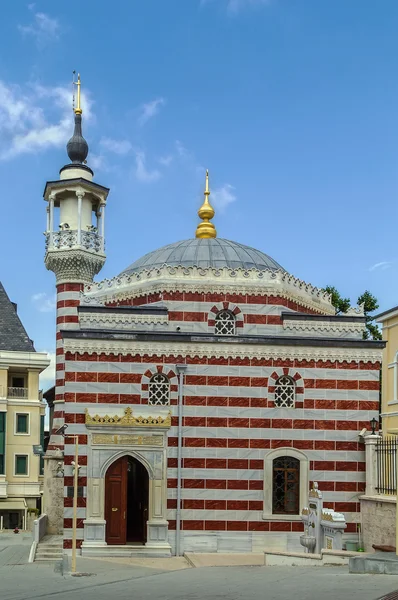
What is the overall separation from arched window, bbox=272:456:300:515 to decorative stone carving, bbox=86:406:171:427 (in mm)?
3470

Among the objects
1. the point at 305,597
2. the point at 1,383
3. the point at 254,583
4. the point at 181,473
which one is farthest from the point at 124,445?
the point at 1,383

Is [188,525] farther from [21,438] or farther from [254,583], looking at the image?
[21,438]

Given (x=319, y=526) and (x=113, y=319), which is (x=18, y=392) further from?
(x=319, y=526)

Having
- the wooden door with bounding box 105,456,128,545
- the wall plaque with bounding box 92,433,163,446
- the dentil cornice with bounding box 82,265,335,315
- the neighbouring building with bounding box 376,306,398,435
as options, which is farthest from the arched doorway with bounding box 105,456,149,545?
the neighbouring building with bounding box 376,306,398,435

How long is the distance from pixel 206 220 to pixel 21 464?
18368mm

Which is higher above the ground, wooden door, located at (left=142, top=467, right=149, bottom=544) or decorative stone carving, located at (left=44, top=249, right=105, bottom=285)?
decorative stone carving, located at (left=44, top=249, right=105, bottom=285)

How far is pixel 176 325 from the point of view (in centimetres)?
2573

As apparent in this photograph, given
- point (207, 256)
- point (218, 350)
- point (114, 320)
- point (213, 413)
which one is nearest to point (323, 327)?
point (218, 350)

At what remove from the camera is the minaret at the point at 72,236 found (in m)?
30.5

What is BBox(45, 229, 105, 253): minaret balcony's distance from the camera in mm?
31938

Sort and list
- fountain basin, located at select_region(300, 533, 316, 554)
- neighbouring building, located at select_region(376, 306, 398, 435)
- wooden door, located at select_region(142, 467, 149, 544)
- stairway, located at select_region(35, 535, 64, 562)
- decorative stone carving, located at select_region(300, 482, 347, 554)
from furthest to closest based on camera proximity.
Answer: neighbouring building, located at select_region(376, 306, 398, 435) → stairway, located at select_region(35, 535, 64, 562) → wooden door, located at select_region(142, 467, 149, 544) → fountain basin, located at select_region(300, 533, 316, 554) → decorative stone carving, located at select_region(300, 482, 347, 554)

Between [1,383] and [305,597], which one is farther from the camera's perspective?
[1,383]

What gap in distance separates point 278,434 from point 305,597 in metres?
9.55

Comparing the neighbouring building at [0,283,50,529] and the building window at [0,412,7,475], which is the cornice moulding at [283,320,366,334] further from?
the building window at [0,412,7,475]
